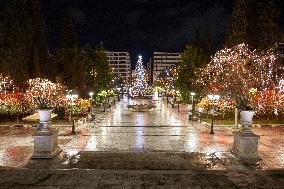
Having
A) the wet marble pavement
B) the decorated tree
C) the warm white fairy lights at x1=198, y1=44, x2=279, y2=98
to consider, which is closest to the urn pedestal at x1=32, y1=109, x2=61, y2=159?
the wet marble pavement

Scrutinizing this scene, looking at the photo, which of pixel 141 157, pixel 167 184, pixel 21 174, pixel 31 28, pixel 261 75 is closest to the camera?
pixel 167 184

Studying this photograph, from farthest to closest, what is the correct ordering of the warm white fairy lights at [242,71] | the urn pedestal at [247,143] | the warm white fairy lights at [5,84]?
the warm white fairy lights at [5,84] → the warm white fairy lights at [242,71] → the urn pedestal at [247,143]

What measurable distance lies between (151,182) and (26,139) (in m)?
11.4

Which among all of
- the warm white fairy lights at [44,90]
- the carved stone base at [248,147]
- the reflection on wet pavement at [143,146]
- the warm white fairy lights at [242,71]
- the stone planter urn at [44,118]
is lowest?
the reflection on wet pavement at [143,146]

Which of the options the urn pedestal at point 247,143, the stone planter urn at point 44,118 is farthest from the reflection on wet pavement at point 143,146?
the stone planter urn at point 44,118

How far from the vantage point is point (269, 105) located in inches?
1293

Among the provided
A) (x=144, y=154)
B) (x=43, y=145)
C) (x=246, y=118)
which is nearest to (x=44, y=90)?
(x=43, y=145)

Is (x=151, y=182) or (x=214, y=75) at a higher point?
(x=214, y=75)

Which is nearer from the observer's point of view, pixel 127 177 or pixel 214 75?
pixel 127 177

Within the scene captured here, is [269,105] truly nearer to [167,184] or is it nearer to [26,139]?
[26,139]

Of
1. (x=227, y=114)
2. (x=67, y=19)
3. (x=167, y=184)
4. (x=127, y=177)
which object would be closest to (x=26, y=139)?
(x=127, y=177)

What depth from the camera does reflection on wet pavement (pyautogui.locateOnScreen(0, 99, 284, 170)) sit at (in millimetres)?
15398

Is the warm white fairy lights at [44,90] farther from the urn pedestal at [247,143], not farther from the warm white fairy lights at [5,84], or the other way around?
the urn pedestal at [247,143]

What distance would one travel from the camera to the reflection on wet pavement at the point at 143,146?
15.4 metres
